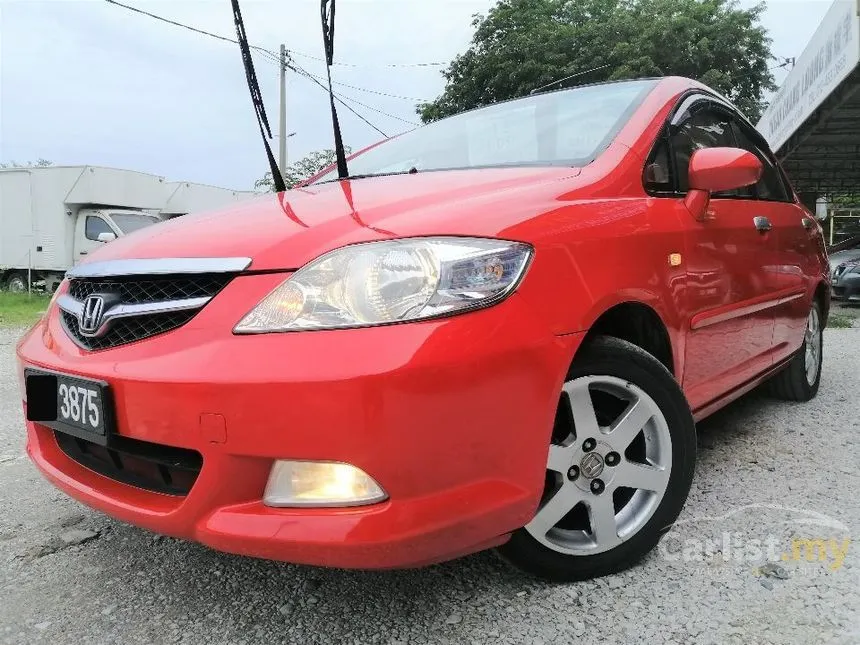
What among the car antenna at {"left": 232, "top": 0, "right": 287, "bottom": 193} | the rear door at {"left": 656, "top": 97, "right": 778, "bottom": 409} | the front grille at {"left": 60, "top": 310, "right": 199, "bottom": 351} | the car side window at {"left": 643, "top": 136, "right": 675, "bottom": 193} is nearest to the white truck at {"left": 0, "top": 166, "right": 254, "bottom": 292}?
the car antenna at {"left": 232, "top": 0, "right": 287, "bottom": 193}

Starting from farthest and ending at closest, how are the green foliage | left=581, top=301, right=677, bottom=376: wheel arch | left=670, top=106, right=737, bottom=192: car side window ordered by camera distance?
1. the green foliage
2. left=670, top=106, right=737, bottom=192: car side window
3. left=581, top=301, right=677, bottom=376: wheel arch

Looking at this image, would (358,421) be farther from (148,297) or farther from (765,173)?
(765,173)

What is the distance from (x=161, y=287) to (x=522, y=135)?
1383 millimetres

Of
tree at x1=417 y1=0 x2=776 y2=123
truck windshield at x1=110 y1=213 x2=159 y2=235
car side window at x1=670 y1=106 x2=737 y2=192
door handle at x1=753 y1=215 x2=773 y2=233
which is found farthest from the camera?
tree at x1=417 y1=0 x2=776 y2=123

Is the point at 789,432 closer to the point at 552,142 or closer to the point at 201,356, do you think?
the point at 552,142

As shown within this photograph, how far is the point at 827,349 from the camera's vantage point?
18.4ft

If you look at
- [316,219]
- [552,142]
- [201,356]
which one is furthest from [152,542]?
[552,142]

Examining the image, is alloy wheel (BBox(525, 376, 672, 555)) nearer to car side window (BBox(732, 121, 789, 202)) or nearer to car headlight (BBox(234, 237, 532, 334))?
car headlight (BBox(234, 237, 532, 334))

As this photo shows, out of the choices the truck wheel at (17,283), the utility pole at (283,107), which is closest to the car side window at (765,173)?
the truck wheel at (17,283)

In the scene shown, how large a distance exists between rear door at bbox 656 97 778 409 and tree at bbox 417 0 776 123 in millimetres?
16438

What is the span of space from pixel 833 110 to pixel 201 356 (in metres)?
11.2

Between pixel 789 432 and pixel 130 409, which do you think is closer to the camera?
pixel 130 409

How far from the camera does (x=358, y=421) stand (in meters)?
1.25

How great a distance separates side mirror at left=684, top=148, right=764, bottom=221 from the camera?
2047 millimetres
